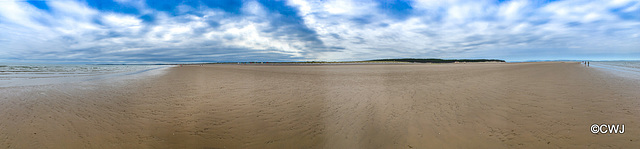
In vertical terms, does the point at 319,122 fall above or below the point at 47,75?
below

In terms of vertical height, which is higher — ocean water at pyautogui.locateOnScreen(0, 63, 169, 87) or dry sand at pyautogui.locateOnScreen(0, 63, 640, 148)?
ocean water at pyautogui.locateOnScreen(0, 63, 169, 87)

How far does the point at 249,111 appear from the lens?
21.0 ft

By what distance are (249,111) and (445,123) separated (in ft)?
16.2

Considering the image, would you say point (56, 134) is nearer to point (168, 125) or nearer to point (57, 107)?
point (168, 125)

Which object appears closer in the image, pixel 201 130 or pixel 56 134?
pixel 56 134

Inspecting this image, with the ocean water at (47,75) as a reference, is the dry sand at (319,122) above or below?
below

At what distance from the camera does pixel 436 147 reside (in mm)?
3994

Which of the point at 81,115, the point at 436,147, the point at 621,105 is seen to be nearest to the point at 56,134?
the point at 81,115

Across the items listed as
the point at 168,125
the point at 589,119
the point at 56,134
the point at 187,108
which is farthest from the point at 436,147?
the point at 56,134

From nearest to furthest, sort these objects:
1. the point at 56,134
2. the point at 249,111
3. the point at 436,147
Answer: the point at 436,147 → the point at 56,134 → the point at 249,111

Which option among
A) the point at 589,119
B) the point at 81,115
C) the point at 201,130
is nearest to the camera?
the point at 201,130

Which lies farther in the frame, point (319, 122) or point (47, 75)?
point (47, 75)

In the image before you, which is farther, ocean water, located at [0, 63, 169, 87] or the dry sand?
ocean water, located at [0, 63, 169, 87]

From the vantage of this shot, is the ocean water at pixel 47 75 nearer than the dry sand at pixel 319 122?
No
